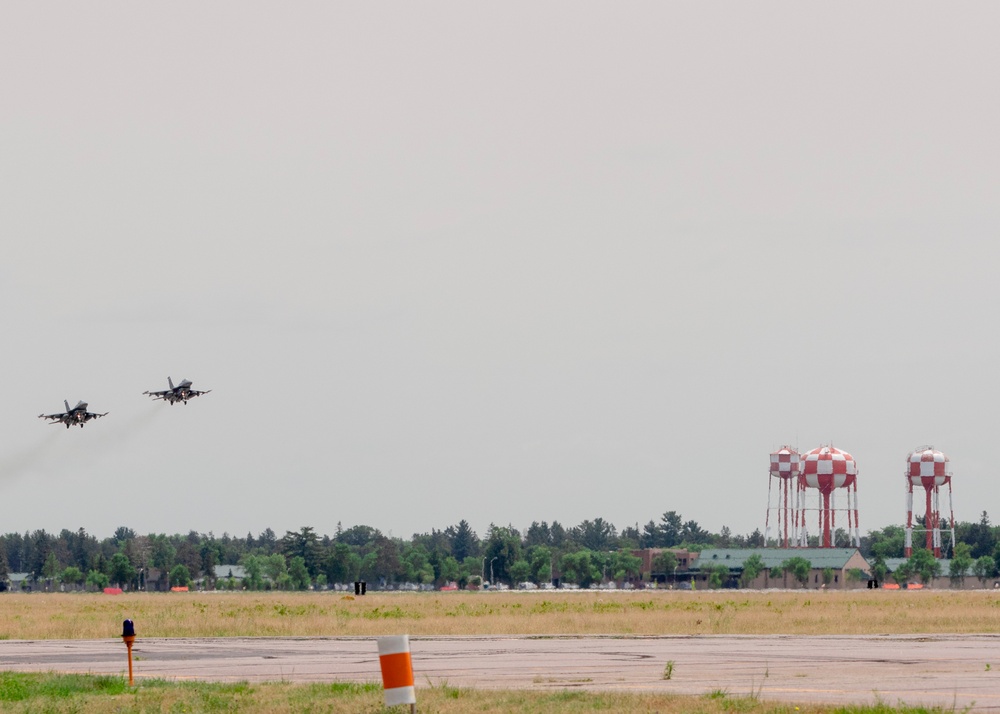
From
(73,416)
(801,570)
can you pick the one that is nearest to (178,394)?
(73,416)

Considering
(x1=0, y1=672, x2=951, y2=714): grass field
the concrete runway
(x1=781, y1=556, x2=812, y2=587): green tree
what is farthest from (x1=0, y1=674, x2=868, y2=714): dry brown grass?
(x1=781, y1=556, x2=812, y2=587): green tree

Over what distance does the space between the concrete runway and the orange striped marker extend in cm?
708

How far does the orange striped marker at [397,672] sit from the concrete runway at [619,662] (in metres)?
7.08

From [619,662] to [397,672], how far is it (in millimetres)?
15524

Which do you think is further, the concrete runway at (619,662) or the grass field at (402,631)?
the concrete runway at (619,662)

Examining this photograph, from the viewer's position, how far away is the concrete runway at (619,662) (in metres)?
26.1

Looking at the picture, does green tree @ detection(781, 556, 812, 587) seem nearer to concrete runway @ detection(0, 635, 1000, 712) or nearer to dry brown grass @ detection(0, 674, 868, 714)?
concrete runway @ detection(0, 635, 1000, 712)

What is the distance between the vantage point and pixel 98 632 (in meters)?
57.1

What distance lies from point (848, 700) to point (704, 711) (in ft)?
9.75

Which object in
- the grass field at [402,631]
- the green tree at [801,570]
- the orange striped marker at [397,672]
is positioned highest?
the orange striped marker at [397,672]

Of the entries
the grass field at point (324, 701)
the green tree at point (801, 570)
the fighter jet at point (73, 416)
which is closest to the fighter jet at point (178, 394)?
the fighter jet at point (73, 416)

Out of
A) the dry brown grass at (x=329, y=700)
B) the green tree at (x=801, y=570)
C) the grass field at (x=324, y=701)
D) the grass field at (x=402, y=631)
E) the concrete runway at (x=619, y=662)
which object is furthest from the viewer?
the green tree at (x=801, y=570)

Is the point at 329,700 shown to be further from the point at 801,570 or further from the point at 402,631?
the point at 801,570

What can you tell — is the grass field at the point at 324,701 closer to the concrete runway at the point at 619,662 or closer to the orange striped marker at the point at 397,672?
the concrete runway at the point at 619,662
